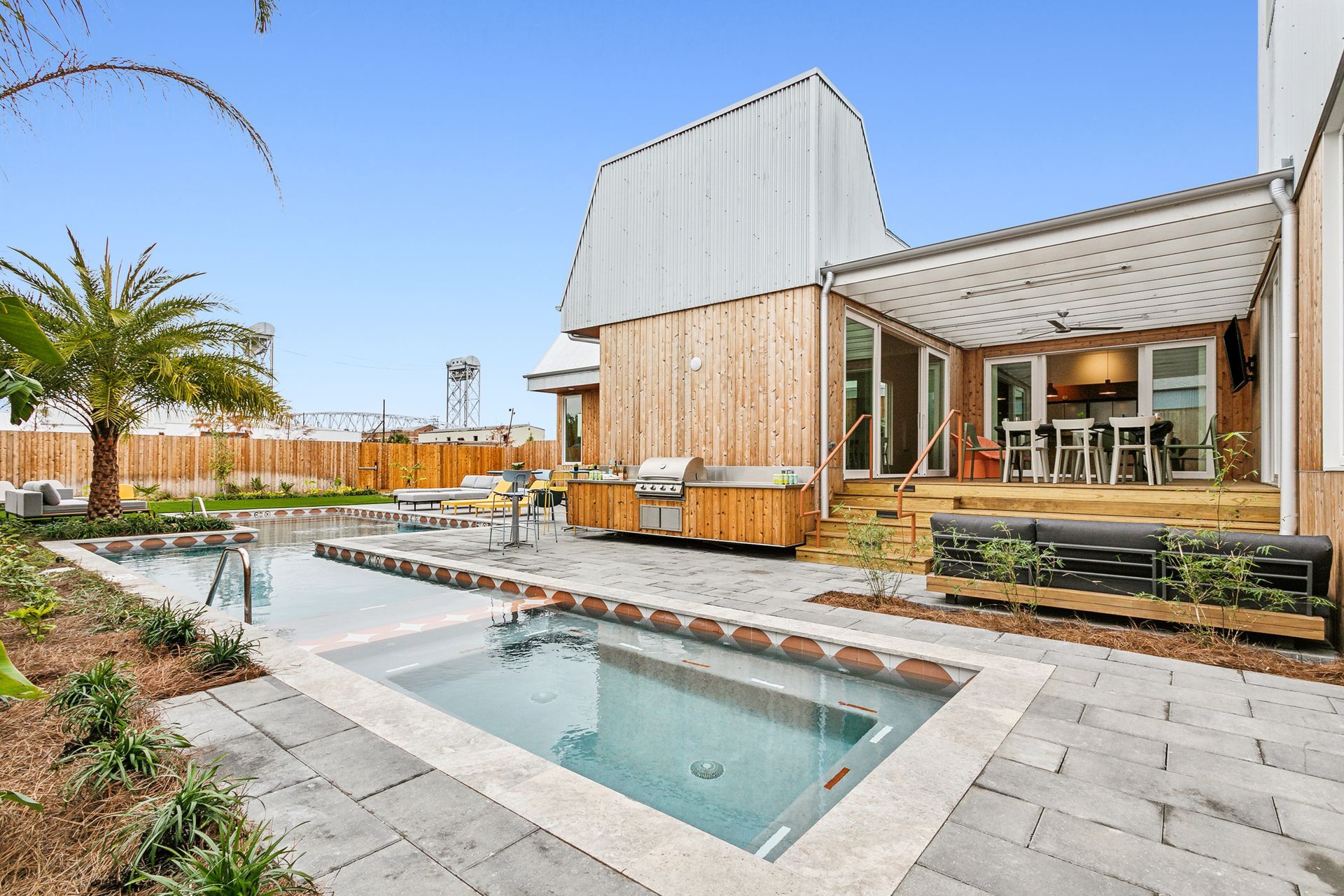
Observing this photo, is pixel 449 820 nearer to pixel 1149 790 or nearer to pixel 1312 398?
pixel 1149 790

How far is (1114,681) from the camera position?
332 centimetres

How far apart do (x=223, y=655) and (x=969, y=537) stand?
4.86 metres

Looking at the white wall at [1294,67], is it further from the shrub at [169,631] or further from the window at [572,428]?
the window at [572,428]

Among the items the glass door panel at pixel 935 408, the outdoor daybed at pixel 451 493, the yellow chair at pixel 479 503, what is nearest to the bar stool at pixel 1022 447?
the glass door panel at pixel 935 408

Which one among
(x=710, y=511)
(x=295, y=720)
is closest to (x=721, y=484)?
(x=710, y=511)

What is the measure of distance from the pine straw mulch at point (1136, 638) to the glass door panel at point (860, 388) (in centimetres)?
414

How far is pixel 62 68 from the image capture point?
231 centimetres

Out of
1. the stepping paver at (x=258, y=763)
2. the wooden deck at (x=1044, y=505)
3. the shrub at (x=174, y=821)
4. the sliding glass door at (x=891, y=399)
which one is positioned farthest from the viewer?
the sliding glass door at (x=891, y=399)

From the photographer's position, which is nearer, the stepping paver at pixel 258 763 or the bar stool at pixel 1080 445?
the stepping paver at pixel 258 763

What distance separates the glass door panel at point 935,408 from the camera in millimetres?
10773

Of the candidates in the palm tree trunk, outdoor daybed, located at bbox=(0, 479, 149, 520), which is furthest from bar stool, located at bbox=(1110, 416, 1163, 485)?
outdoor daybed, located at bbox=(0, 479, 149, 520)

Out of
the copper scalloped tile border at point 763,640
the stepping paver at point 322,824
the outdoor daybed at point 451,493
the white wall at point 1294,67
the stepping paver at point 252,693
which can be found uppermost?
the white wall at point 1294,67

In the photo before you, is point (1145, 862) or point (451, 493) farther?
point (451, 493)

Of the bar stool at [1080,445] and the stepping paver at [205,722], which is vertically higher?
the bar stool at [1080,445]
